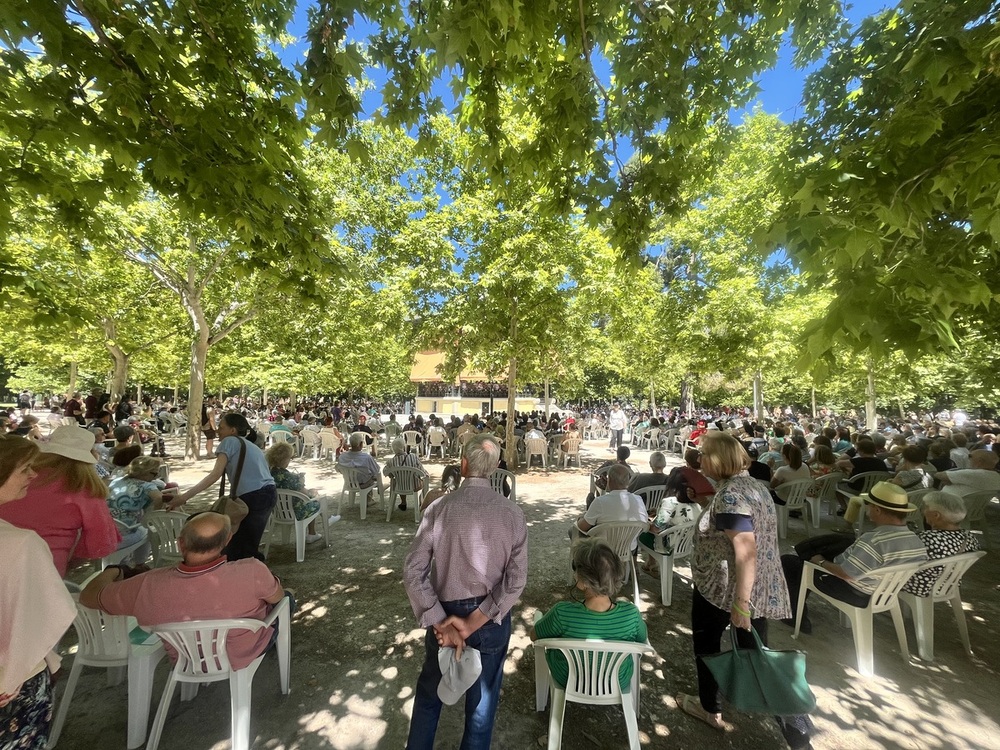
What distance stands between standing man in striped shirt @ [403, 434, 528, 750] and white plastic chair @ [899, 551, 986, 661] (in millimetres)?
3613

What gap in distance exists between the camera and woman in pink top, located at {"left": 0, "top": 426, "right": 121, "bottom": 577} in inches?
101

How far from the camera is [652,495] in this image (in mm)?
5527

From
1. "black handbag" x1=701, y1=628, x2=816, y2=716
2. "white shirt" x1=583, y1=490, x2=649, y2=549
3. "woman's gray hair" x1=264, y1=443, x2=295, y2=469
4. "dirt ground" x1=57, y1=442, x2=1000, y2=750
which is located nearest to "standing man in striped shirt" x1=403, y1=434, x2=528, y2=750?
"dirt ground" x1=57, y1=442, x2=1000, y2=750

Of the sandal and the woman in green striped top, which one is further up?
the woman in green striped top

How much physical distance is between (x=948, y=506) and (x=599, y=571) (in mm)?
3285

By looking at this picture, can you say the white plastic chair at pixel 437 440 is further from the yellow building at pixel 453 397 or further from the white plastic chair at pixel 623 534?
the yellow building at pixel 453 397

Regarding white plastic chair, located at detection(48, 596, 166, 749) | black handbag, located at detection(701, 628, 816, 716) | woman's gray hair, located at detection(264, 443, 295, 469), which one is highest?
woman's gray hair, located at detection(264, 443, 295, 469)

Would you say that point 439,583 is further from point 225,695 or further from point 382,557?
point 382,557

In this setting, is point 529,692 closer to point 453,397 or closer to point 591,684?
point 591,684

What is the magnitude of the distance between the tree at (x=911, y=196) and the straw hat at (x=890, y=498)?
117 cm

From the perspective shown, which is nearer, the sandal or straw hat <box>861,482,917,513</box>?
the sandal

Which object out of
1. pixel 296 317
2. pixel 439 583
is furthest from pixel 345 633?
pixel 296 317

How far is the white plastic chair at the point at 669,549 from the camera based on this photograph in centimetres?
433

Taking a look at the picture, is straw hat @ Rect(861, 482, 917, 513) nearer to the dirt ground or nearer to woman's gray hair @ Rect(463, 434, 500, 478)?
the dirt ground
